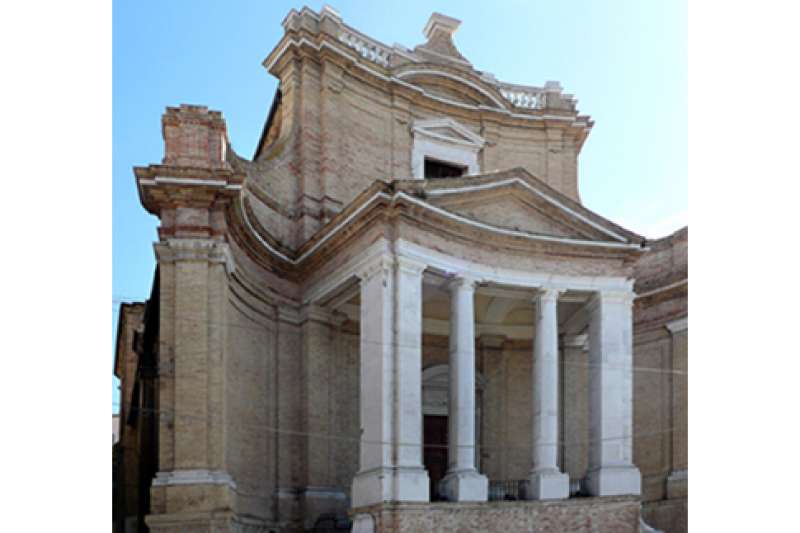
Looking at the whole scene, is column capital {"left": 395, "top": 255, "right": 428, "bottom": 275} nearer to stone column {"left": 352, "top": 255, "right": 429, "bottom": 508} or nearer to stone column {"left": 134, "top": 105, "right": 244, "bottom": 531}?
stone column {"left": 352, "top": 255, "right": 429, "bottom": 508}

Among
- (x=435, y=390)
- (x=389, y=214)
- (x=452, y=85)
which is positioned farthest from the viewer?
(x=452, y=85)

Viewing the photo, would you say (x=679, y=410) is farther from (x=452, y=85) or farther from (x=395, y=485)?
(x=452, y=85)

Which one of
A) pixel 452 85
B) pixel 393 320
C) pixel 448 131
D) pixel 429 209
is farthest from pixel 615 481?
pixel 452 85

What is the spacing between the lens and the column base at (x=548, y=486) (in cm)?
1384

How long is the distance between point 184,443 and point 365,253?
412 cm

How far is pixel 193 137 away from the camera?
42.8ft

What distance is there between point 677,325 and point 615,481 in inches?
196

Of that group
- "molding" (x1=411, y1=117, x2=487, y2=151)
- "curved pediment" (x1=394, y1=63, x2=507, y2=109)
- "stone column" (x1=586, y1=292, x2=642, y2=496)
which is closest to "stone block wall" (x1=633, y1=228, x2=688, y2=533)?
"stone column" (x1=586, y1=292, x2=642, y2=496)

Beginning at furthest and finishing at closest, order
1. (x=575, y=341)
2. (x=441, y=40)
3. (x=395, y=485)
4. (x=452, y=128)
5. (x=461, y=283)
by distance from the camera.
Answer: (x=441, y=40)
(x=452, y=128)
(x=575, y=341)
(x=461, y=283)
(x=395, y=485)

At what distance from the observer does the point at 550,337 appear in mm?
14750
